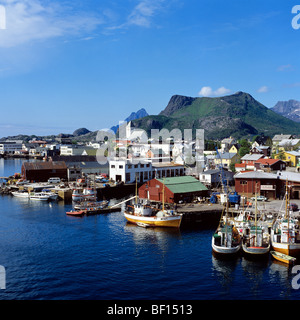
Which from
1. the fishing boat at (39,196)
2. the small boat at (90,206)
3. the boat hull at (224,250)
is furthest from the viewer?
the fishing boat at (39,196)

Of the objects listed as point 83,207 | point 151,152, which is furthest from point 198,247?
point 151,152

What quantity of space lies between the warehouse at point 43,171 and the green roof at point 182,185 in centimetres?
2313

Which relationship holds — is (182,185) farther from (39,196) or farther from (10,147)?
(10,147)

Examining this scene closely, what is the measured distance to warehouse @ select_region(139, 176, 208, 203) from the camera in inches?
1391

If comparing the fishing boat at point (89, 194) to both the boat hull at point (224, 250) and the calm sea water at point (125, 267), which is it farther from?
the boat hull at point (224, 250)

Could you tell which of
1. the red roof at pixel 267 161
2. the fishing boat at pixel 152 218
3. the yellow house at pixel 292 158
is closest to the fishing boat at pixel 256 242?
the fishing boat at pixel 152 218

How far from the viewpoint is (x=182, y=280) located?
18078 millimetres

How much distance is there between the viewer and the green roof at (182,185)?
35884 mm

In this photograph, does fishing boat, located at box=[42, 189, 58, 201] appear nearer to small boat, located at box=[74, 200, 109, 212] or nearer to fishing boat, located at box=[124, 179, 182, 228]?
small boat, located at box=[74, 200, 109, 212]

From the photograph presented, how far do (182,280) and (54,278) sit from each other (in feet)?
21.9

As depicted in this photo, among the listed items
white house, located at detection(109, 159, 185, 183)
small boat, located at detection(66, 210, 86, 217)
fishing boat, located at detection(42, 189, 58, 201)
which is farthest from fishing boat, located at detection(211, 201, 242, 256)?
white house, located at detection(109, 159, 185, 183)

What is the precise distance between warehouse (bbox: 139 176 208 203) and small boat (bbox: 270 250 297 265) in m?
14.7

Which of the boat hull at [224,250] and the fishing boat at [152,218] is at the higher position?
the fishing boat at [152,218]

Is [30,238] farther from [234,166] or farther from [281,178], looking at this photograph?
[234,166]
